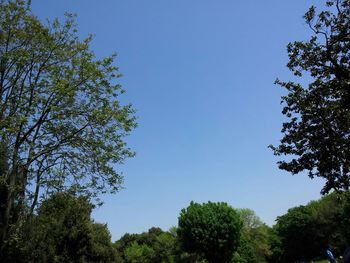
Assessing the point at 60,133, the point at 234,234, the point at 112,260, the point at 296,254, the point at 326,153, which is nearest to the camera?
the point at 326,153

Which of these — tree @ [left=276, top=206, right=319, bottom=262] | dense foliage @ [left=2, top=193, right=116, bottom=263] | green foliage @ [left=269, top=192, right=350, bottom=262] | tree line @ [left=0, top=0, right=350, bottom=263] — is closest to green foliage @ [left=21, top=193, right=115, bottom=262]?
dense foliage @ [left=2, top=193, right=116, bottom=263]

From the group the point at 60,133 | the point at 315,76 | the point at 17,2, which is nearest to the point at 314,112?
the point at 315,76

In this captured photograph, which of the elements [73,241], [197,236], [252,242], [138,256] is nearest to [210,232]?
[197,236]

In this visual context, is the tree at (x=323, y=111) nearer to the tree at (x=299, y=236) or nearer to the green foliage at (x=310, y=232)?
the green foliage at (x=310, y=232)

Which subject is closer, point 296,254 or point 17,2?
point 17,2

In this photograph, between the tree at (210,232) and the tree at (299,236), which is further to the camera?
the tree at (299,236)

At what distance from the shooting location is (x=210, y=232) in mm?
65750

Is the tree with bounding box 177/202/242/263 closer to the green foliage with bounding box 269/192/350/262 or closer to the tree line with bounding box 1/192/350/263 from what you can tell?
the tree line with bounding box 1/192/350/263

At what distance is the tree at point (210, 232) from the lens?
65.8 m

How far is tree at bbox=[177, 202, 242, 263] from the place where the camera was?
2589 inches

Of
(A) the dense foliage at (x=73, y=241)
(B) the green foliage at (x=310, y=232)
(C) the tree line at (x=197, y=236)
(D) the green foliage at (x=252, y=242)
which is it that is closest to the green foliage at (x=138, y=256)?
(C) the tree line at (x=197, y=236)

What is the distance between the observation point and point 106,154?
20.6 metres

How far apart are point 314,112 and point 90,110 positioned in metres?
11.6

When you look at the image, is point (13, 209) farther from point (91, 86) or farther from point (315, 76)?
point (315, 76)
